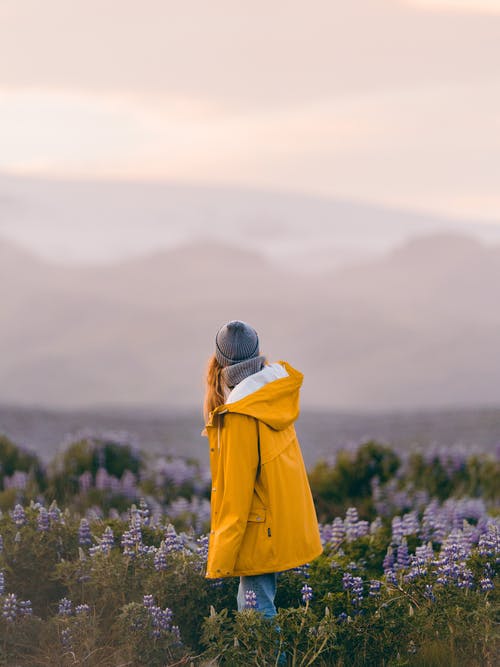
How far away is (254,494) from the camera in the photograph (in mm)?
4840

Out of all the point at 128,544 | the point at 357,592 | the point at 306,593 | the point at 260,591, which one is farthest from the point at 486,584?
the point at 128,544

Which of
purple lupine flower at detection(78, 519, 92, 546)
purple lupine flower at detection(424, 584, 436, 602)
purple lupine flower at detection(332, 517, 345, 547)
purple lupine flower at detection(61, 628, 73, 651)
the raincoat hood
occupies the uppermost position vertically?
the raincoat hood

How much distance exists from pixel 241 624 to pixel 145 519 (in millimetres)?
1556

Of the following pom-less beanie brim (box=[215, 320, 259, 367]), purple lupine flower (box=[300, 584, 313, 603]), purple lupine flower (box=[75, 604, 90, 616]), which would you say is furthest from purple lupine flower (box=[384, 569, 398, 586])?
purple lupine flower (box=[75, 604, 90, 616])

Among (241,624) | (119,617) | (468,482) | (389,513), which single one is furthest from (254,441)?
(468,482)

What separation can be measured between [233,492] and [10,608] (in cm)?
158

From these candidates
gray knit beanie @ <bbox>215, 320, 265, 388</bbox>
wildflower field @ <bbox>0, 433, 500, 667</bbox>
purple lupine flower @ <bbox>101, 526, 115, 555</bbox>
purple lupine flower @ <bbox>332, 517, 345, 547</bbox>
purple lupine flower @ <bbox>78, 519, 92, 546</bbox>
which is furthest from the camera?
purple lupine flower @ <bbox>332, 517, 345, 547</bbox>

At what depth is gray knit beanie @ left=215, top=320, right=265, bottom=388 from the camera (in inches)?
197

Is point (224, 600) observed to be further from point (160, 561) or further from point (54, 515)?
point (54, 515)

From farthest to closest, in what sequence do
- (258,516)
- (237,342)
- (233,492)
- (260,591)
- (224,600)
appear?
1. (224,600)
2. (237,342)
3. (260,591)
4. (258,516)
5. (233,492)

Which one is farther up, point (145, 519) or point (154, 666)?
point (145, 519)

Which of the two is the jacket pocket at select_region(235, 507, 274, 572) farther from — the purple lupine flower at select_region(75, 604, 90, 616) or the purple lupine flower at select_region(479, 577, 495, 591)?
the purple lupine flower at select_region(479, 577, 495, 591)

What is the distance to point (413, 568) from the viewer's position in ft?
17.5

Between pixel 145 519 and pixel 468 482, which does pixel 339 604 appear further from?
pixel 468 482
